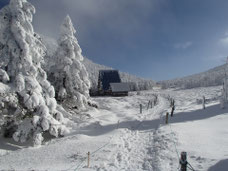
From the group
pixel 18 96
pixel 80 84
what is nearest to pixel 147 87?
pixel 80 84

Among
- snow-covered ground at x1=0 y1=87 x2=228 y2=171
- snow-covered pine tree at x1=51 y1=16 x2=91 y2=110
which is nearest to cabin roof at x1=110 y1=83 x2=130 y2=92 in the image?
snow-covered pine tree at x1=51 y1=16 x2=91 y2=110

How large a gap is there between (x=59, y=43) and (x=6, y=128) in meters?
11.2

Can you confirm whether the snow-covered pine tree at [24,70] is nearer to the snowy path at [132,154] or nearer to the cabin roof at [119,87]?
the snowy path at [132,154]

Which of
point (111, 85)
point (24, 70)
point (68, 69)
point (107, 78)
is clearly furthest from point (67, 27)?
point (107, 78)

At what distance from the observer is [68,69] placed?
18750 mm

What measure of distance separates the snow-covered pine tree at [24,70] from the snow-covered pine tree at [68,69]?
264 inches

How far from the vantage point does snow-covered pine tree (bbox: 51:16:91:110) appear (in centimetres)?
1891

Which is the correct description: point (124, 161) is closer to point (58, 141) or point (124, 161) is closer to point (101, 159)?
point (101, 159)

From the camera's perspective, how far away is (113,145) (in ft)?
35.1

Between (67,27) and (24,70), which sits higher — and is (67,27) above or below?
above

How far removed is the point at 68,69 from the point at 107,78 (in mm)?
52756

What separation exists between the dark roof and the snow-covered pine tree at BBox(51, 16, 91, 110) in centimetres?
4724

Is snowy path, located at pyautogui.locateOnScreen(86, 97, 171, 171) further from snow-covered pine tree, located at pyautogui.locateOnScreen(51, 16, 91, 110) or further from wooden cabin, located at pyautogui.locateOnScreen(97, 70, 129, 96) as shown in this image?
wooden cabin, located at pyautogui.locateOnScreen(97, 70, 129, 96)

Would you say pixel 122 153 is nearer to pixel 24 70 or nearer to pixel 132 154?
pixel 132 154
